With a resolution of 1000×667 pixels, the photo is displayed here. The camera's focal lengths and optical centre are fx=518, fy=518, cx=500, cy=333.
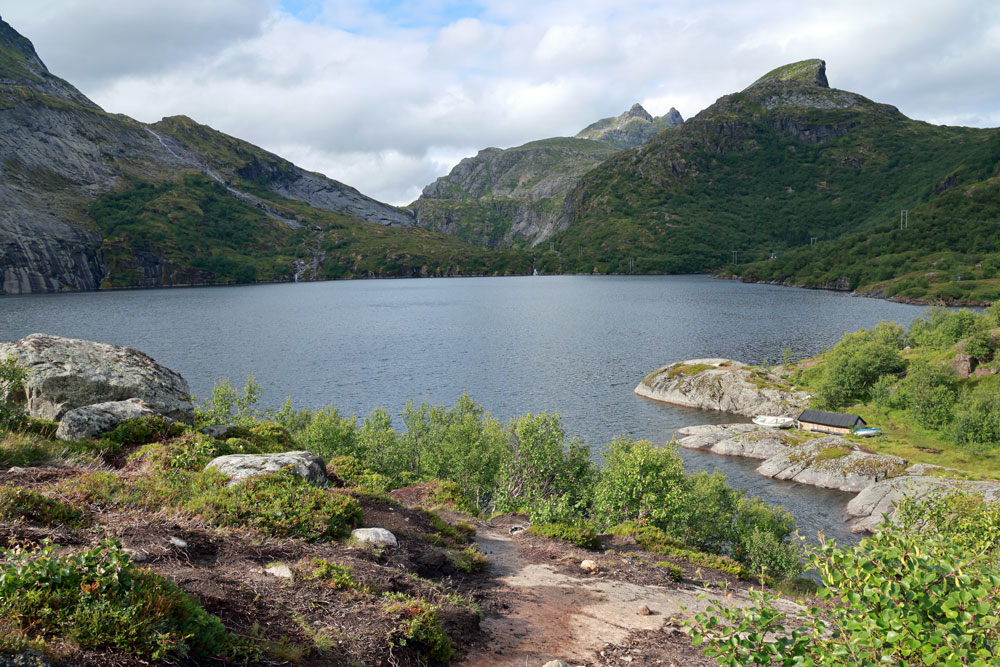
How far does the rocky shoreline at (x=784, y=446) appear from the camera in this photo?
51.5 meters

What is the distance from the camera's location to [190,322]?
155375 mm

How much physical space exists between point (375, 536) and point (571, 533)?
342 inches

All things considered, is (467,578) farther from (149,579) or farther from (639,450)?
(639,450)

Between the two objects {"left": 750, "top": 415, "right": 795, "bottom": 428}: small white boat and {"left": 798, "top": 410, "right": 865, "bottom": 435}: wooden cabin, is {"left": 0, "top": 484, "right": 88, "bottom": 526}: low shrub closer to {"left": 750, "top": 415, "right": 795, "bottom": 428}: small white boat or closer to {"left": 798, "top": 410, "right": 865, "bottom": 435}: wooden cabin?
{"left": 750, "top": 415, "right": 795, "bottom": 428}: small white boat

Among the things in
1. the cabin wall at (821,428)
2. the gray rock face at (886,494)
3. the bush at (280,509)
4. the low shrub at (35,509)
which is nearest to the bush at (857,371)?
the cabin wall at (821,428)

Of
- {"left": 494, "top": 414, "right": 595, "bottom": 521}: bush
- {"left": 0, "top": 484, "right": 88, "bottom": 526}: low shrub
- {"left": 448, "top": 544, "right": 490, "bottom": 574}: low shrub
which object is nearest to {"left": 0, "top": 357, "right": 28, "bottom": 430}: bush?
{"left": 0, "top": 484, "right": 88, "bottom": 526}: low shrub

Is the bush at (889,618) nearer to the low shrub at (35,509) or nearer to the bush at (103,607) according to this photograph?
the bush at (103,607)

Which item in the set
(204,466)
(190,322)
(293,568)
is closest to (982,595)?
(293,568)

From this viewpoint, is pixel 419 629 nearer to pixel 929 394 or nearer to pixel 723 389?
pixel 929 394

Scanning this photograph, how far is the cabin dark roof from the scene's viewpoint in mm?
73750

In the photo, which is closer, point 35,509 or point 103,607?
point 103,607

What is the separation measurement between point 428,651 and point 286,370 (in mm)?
98233

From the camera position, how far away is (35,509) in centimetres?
1093

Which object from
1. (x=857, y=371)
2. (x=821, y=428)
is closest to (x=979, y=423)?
(x=821, y=428)
